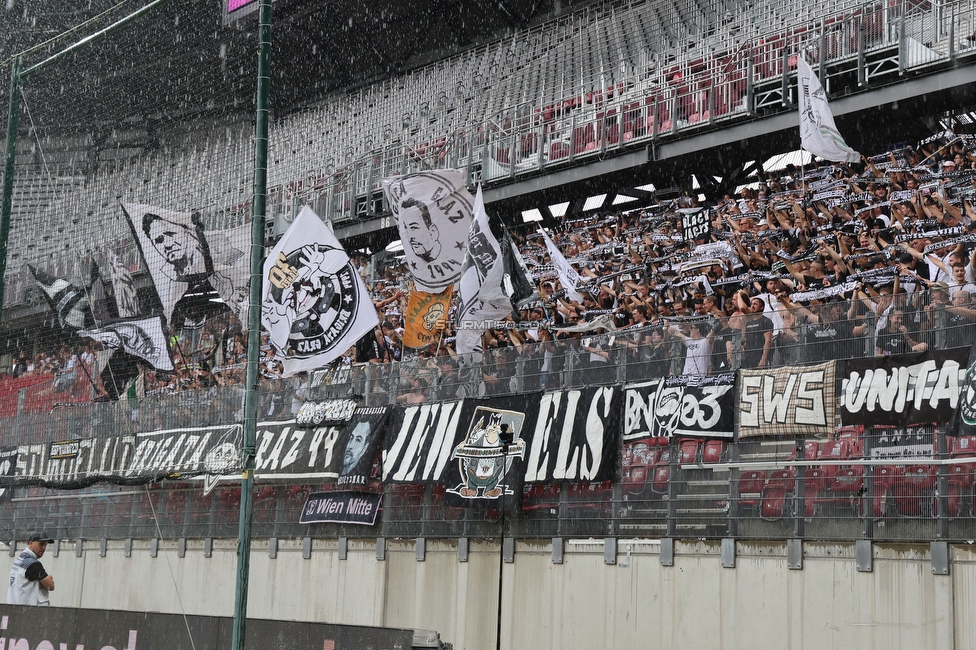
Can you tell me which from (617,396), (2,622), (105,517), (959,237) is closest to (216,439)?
(105,517)

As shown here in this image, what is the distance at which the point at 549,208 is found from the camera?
2470 centimetres

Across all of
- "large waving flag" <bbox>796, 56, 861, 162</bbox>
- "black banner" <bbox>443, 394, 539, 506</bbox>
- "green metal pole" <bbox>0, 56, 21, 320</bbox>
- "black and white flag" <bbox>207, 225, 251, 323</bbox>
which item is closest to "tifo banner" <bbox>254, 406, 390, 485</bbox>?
"black banner" <bbox>443, 394, 539, 506</bbox>

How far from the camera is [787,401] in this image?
1133 cm

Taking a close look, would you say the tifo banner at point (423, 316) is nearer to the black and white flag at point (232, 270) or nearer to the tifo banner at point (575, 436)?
the black and white flag at point (232, 270)

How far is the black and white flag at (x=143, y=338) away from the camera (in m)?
15.6

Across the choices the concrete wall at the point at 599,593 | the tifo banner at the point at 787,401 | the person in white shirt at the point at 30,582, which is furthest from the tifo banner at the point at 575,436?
the person in white shirt at the point at 30,582

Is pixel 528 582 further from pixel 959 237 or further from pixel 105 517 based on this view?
pixel 105 517

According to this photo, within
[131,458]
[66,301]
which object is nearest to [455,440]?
[131,458]

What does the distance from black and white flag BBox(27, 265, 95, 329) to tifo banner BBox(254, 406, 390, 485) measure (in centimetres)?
342

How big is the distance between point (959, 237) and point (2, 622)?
11.9 m

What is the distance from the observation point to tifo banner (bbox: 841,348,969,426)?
10164 millimetres

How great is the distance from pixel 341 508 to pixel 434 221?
407 cm

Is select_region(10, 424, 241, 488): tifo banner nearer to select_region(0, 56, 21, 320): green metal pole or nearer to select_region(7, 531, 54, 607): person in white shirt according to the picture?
select_region(7, 531, 54, 607): person in white shirt

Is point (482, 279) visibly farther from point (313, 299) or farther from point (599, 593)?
point (599, 593)
